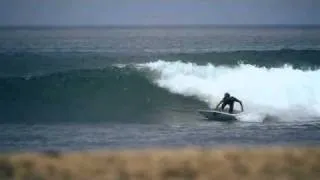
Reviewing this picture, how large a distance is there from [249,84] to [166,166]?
45.1 inches

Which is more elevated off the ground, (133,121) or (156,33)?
(156,33)

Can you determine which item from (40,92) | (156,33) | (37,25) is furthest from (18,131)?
(156,33)

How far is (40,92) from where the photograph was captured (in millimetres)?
2467

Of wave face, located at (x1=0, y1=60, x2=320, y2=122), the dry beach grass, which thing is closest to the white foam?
wave face, located at (x1=0, y1=60, x2=320, y2=122)

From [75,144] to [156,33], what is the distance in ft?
2.12

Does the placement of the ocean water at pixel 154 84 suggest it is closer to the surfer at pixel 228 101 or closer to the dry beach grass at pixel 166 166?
the surfer at pixel 228 101

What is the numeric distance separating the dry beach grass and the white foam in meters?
0.86

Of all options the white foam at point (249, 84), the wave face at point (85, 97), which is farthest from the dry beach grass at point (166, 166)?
the white foam at point (249, 84)

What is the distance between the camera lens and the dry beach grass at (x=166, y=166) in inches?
62.4

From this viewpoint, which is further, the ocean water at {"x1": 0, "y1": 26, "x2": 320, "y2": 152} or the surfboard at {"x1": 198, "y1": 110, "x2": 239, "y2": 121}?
the surfboard at {"x1": 198, "y1": 110, "x2": 239, "y2": 121}

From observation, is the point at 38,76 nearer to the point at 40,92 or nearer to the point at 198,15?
the point at 40,92

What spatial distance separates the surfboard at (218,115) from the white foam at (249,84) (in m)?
0.05

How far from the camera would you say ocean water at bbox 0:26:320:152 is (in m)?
2.38

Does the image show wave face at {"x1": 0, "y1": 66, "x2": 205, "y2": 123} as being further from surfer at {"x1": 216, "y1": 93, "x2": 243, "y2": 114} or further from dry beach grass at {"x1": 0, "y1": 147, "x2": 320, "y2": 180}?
dry beach grass at {"x1": 0, "y1": 147, "x2": 320, "y2": 180}
